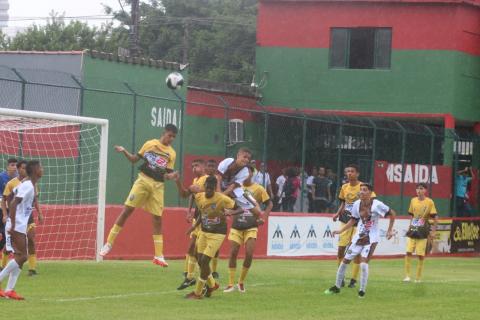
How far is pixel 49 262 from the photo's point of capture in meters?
22.4

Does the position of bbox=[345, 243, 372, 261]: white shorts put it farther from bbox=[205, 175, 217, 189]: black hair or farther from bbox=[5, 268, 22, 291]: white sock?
bbox=[5, 268, 22, 291]: white sock

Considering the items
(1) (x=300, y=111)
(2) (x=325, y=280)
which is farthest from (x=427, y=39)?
(2) (x=325, y=280)

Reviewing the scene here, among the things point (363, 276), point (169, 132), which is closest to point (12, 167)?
point (169, 132)

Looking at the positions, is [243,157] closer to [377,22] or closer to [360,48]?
[377,22]

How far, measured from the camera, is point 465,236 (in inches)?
1478

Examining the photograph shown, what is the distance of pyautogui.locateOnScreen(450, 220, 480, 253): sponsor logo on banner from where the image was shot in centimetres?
3672

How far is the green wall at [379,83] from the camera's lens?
39875mm

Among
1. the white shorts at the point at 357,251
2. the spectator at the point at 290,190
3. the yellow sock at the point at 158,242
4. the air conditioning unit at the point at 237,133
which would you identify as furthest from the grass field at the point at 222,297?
the air conditioning unit at the point at 237,133

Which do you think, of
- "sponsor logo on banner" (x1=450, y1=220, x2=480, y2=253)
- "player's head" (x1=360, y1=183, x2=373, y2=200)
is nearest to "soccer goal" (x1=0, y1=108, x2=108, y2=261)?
"player's head" (x1=360, y1=183, x2=373, y2=200)

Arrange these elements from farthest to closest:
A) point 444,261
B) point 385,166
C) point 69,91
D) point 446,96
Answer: point 446,96 → point 385,166 → point 444,261 → point 69,91

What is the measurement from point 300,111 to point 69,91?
1504 cm

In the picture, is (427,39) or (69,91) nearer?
(69,91)

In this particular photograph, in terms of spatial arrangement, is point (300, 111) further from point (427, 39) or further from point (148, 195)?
point (148, 195)

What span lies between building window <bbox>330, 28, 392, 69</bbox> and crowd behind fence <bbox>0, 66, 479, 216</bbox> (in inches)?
85.9
